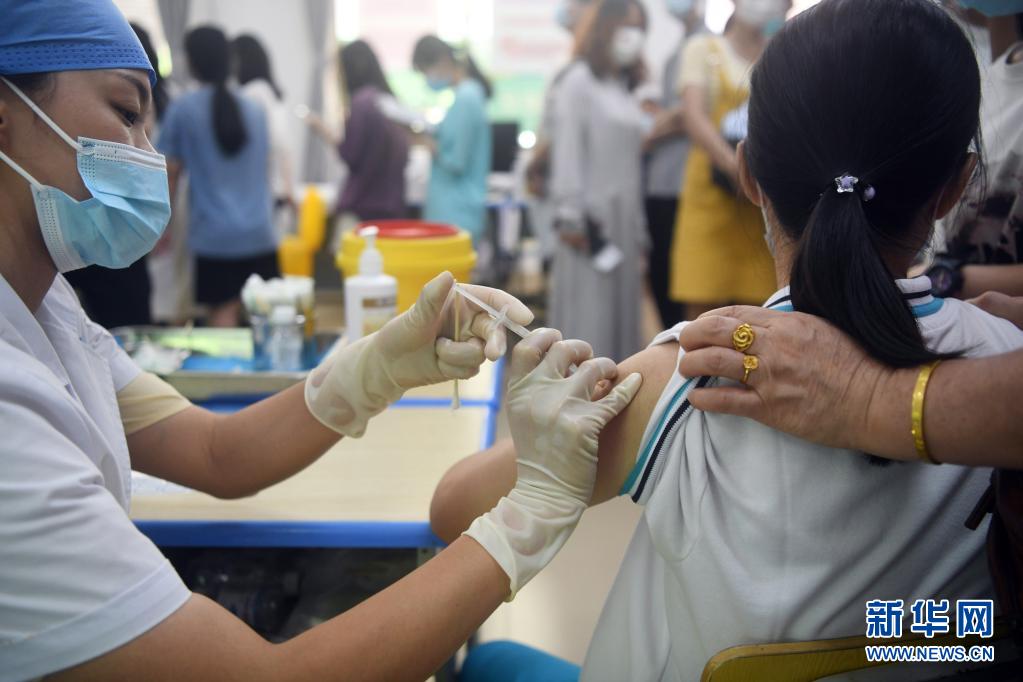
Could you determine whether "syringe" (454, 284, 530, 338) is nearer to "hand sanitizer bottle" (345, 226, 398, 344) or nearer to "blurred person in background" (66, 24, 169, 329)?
"hand sanitizer bottle" (345, 226, 398, 344)

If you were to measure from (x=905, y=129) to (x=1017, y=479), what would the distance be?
1.14 feet

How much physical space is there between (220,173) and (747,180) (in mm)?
3146

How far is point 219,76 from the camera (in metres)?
3.51

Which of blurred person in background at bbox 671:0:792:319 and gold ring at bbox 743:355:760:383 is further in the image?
blurred person in background at bbox 671:0:792:319

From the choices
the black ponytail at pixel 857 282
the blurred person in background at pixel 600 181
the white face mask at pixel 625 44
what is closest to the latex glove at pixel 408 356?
the black ponytail at pixel 857 282

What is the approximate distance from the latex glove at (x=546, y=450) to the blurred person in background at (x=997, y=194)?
0.64 meters

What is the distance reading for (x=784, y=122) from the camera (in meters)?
0.86

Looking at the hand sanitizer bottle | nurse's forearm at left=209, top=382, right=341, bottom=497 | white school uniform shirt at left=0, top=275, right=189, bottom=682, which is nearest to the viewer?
white school uniform shirt at left=0, top=275, right=189, bottom=682

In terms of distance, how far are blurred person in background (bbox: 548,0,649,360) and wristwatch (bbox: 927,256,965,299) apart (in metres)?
2.27

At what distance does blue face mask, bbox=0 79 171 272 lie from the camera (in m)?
0.91

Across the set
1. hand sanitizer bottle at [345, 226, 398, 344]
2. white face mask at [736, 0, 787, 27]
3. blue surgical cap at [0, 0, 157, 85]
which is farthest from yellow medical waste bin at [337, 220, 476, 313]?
white face mask at [736, 0, 787, 27]

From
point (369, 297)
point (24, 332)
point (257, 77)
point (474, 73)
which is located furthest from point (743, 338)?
point (474, 73)

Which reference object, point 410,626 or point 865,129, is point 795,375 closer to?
point 865,129

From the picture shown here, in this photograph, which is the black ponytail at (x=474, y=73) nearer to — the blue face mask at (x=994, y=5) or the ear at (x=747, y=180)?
the blue face mask at (x=994, y=5)
